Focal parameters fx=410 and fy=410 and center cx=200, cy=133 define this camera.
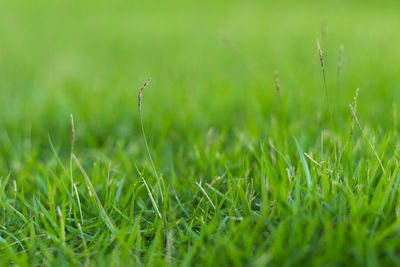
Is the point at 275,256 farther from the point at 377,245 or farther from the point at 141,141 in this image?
the point at 141,141

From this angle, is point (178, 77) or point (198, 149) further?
point (178, 77)

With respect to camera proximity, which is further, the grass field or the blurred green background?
the blurred green background

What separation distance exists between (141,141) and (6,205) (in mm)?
934

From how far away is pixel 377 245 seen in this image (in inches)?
39.8

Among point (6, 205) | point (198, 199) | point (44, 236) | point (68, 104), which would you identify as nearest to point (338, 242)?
point (198, 199)

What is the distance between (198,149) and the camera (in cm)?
183

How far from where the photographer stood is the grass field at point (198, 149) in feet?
3.73

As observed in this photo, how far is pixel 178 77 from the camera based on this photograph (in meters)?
3.41

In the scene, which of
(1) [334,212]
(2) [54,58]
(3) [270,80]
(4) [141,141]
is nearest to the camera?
(1) [334,212]

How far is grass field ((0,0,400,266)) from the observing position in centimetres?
114

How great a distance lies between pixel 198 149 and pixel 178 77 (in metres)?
1.68

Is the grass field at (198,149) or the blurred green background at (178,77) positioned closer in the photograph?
the grass field at (198,149)

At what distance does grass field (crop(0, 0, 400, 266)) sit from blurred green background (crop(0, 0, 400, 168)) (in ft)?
0.06

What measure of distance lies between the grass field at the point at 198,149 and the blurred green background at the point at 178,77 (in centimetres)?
2
